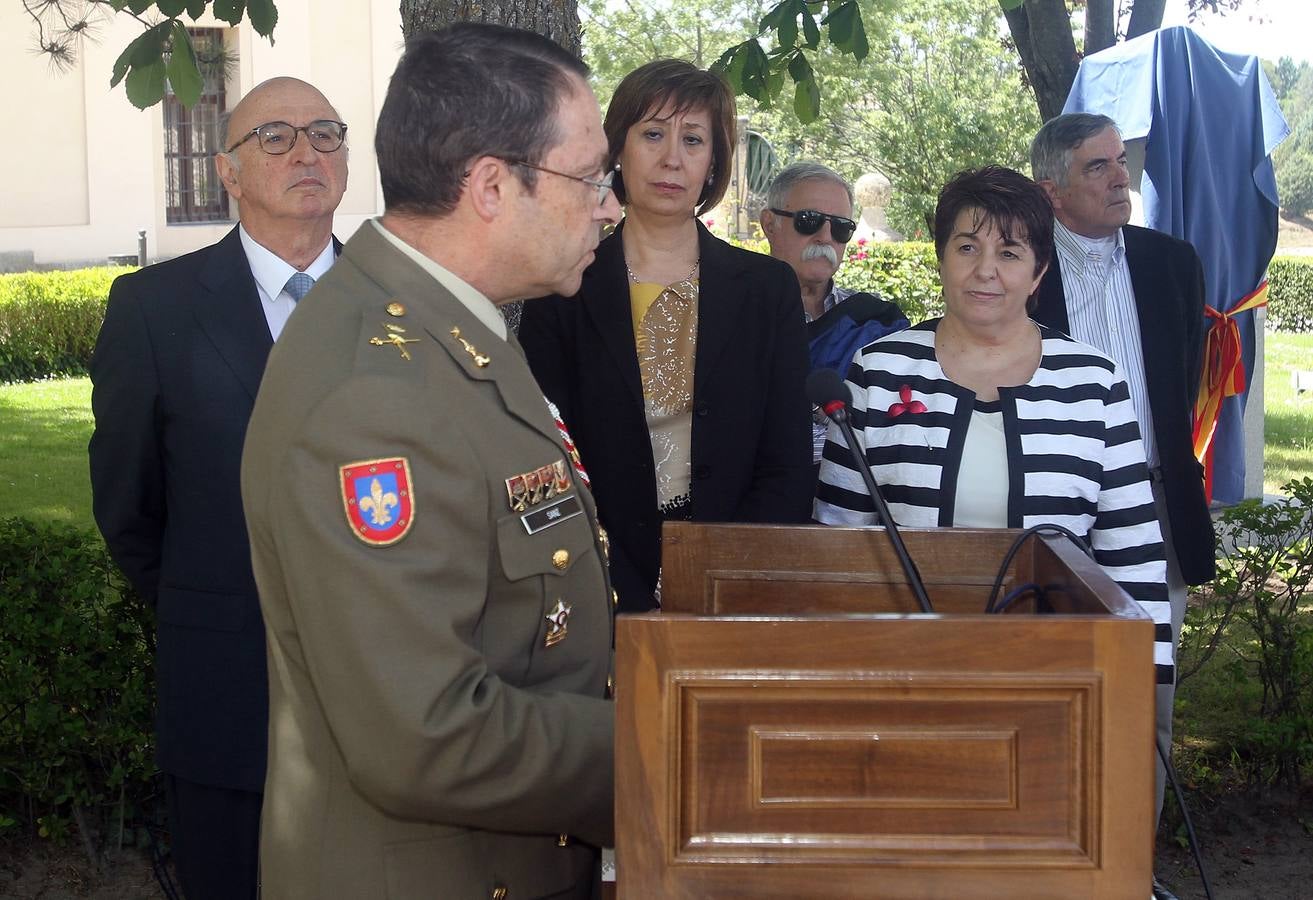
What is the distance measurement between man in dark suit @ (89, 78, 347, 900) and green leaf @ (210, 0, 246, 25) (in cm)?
124

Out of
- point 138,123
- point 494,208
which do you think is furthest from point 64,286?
point 494,208

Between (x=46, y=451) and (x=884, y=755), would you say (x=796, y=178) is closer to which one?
(x=884, y=755)

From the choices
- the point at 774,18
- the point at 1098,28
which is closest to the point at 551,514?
the point at 774,18

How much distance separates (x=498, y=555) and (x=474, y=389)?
0.70 feet

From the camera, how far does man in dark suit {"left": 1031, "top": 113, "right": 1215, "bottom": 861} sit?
4121 millimetres

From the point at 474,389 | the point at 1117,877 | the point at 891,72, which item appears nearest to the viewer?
the point at 1117,877

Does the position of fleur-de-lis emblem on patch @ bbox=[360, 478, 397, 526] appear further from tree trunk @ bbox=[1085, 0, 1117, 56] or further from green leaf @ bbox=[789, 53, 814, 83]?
tree trunk @ bbox=[1085, 0, 1117, 56]

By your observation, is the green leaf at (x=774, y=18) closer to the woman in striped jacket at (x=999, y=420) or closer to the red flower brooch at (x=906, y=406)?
the woman in striped jacket at (x=999, y=420)

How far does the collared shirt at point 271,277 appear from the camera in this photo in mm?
3254

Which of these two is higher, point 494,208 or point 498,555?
point 494,208

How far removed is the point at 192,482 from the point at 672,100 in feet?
4.82

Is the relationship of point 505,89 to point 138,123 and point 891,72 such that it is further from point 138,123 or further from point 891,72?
point 891,72

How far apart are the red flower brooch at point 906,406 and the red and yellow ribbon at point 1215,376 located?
129 inches

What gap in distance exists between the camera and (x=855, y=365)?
335 centimetres
